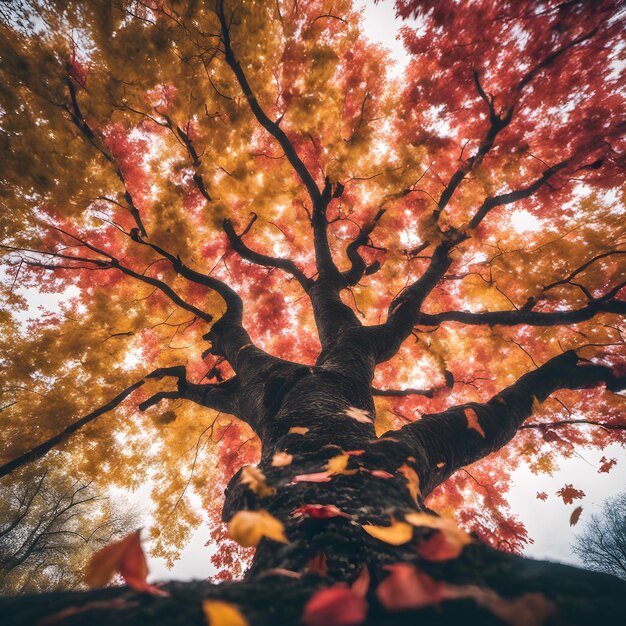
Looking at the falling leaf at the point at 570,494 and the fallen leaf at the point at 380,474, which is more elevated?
the fallen leaf at the point at 380,474

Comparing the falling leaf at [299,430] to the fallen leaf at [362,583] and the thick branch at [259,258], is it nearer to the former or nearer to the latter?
the fallen leaf at [362,583]

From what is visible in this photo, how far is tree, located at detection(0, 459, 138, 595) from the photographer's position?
12.9 metres

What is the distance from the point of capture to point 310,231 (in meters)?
6.20

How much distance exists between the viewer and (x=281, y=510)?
4.17 ft

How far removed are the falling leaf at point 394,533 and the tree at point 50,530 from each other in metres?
15.7

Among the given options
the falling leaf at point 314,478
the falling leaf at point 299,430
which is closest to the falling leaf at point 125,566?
the falling leaf at point 314,478

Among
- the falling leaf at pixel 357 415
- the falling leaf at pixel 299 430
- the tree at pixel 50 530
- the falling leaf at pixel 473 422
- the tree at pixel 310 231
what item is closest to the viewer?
the falling leaf at pixel 299 430

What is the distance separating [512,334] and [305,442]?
18.5ft

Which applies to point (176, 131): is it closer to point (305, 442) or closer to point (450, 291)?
point (305, 442)

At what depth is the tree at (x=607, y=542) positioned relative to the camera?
1797 cm

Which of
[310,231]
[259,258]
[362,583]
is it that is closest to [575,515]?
[362,583]

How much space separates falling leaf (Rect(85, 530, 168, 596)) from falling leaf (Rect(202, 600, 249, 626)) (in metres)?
0.15

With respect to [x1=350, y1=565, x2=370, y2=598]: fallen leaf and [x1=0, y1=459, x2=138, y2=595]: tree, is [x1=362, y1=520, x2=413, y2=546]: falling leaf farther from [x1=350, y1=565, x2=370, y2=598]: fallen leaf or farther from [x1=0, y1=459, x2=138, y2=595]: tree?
[x1=0, y1=459, x2=138, y2=595]: tree

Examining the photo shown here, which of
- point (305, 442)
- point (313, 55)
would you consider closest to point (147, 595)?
point (305, 442)
